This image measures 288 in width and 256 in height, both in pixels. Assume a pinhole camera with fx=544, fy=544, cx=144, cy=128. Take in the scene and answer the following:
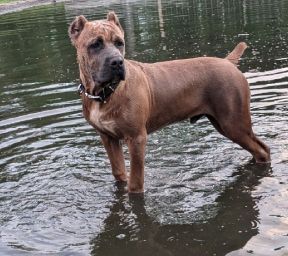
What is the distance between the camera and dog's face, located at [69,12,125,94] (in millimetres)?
5410

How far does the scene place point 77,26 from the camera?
5781 mm

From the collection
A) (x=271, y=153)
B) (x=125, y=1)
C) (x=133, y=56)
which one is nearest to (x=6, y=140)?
(x=271, y=153)

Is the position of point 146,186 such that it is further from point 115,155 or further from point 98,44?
point 98,44

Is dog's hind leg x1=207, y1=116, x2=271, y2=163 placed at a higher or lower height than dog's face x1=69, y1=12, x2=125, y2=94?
lower

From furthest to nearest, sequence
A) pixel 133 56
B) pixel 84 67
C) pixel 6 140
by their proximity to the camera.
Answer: pixel 133 56, pixel 6 140, pixel 84 67

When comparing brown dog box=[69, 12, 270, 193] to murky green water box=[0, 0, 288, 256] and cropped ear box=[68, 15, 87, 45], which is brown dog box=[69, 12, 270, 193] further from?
murky green water box=[0, 0, 288, 256]

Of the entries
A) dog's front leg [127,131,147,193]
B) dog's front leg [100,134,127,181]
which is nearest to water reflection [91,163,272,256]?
dog's front leg [127,131,147,193]

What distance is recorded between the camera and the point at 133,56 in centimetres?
1531

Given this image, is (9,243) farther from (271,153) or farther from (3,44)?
(3,44)

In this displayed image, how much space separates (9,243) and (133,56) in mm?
10471

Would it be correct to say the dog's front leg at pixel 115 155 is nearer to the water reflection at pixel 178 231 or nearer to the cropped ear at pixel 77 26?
the water reflection at pixel 178 231

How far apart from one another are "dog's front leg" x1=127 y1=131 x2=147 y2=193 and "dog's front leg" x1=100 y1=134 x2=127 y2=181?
41cm

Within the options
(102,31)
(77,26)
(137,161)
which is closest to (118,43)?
(102,31)

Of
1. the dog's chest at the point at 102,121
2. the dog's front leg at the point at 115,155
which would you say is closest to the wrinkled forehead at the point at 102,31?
the dog's chest at the point at 102,121
